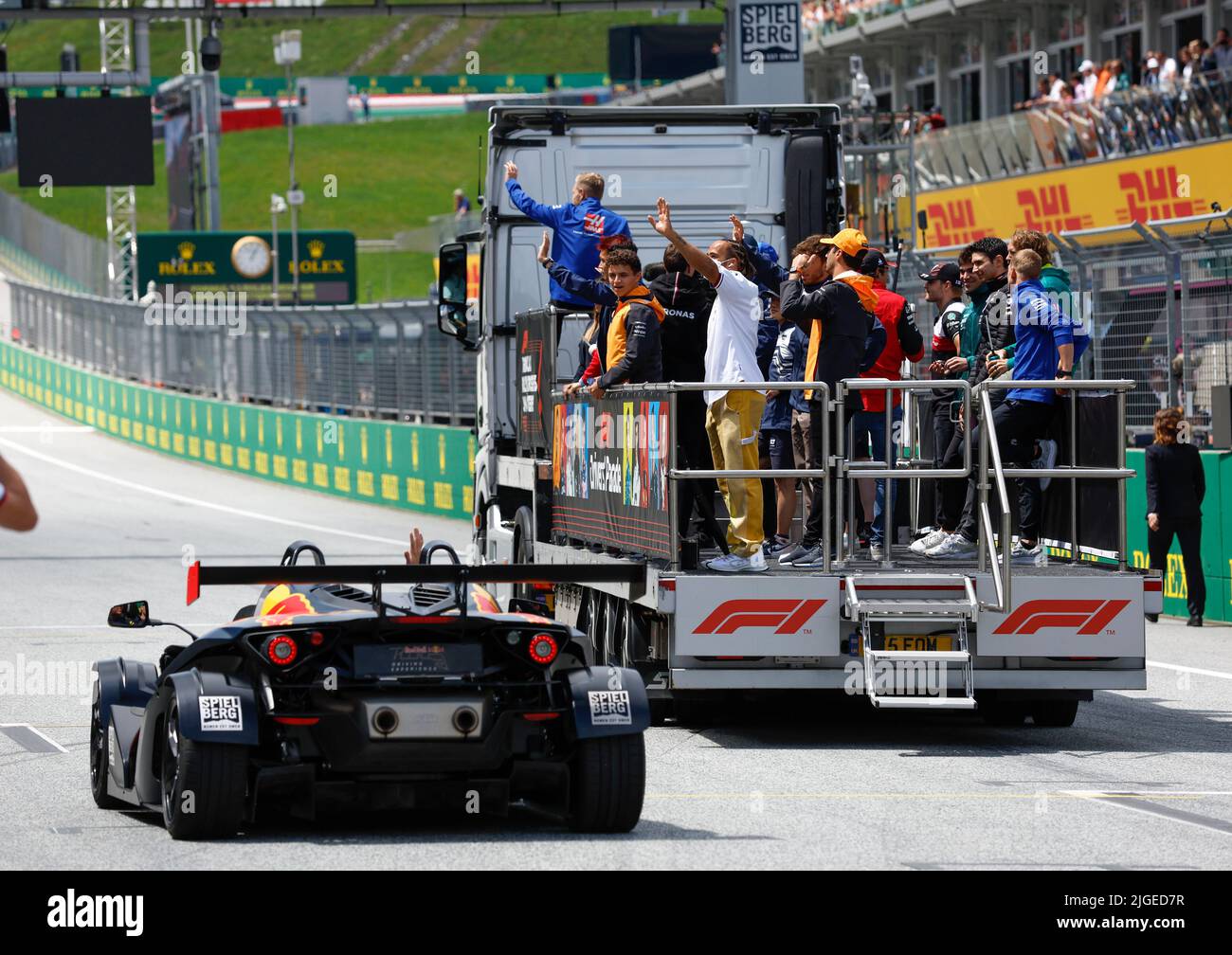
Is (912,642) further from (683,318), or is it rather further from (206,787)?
(206,787)

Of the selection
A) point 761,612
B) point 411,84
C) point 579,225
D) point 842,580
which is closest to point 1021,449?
point 842,580

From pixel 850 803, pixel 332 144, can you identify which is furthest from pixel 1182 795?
pixel 332 144

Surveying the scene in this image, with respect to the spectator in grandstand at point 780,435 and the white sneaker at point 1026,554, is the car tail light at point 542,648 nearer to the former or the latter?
the spectator in grandstand at point 780,435

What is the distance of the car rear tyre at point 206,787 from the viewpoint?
7.93 meters

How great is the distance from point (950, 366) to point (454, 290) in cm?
532

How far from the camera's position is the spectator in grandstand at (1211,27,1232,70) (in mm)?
27281

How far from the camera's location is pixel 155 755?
335 inches

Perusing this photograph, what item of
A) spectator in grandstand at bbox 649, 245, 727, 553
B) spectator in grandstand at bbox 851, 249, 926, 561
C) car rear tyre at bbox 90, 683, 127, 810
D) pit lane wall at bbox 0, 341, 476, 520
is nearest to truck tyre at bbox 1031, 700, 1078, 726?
spectator in grandstand at bbox 851, 249, 926, 561

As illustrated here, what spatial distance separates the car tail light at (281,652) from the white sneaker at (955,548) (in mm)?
4799

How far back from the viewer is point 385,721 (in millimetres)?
7973

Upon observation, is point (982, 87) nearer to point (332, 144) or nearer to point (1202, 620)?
point (1202, 620)

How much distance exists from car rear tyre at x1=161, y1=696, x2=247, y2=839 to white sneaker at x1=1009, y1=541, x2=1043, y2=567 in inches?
207

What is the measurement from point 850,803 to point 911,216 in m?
22.9

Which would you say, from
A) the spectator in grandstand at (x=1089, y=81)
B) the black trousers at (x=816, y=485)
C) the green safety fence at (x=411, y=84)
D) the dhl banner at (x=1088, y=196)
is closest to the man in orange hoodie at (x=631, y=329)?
the black trousers at (x=816, y=485)
